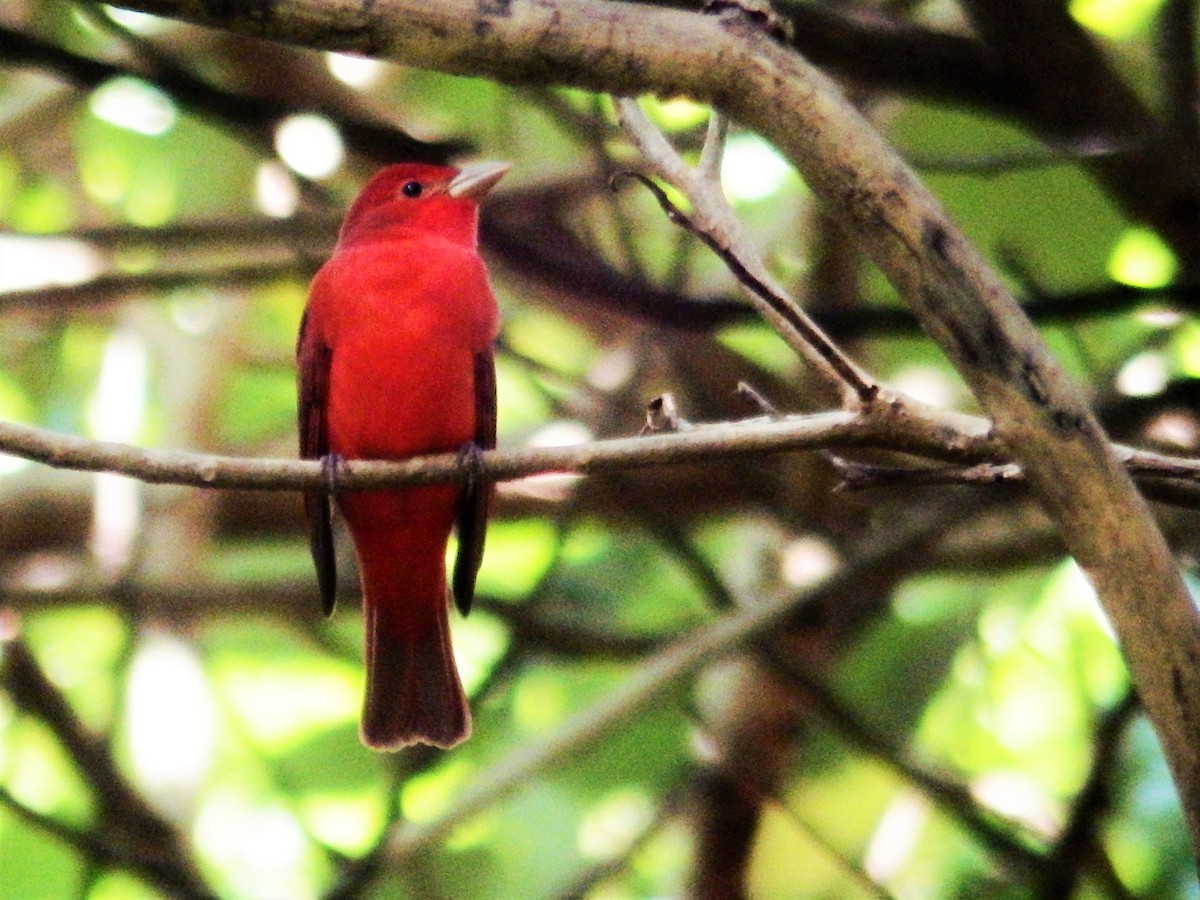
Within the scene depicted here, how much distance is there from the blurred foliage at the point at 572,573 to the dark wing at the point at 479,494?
0.25 m

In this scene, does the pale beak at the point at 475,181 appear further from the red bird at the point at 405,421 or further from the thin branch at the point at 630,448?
the thin branch at the point at 630,448

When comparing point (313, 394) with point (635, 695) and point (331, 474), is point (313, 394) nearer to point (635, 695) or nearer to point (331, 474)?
point (635, 695)

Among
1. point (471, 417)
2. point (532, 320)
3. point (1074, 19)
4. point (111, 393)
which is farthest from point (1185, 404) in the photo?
point (111, 393)

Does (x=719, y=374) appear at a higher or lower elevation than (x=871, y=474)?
higher

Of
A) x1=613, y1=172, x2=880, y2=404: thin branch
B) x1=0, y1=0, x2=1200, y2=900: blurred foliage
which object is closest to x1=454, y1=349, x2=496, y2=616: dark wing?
x1=0, y1=0, x2=1200, y2=900: blurred foliage

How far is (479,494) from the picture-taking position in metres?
3.54

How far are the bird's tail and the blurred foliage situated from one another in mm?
153

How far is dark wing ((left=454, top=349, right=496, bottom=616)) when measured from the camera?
3514 mm

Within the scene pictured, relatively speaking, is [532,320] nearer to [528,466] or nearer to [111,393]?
[111,393]

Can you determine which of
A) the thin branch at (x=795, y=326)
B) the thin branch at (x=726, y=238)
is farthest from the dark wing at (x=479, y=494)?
A: the thin branch at (x=795, y=326)

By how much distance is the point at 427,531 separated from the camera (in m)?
3.80

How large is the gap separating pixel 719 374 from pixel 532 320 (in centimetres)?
140

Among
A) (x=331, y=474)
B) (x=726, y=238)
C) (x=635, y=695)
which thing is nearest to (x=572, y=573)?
(x=635, y=695)

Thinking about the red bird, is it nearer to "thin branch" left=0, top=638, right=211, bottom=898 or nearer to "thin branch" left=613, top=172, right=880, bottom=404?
"thin branch" left=0, top=638, right=211, bottom=898
